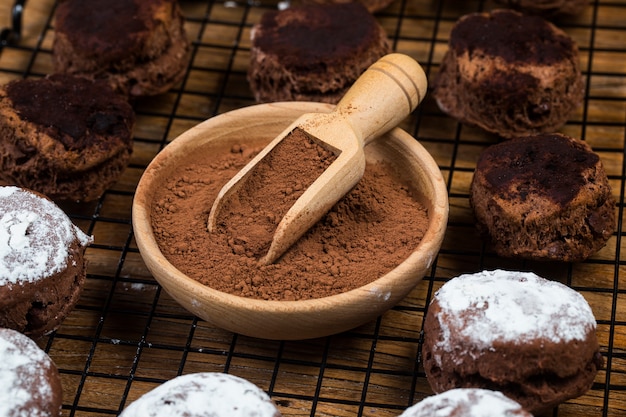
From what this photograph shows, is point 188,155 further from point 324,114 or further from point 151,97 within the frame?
point 151,97

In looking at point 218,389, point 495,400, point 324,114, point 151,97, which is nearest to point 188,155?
point 324,114

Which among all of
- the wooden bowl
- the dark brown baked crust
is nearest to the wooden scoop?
the wooden bowl

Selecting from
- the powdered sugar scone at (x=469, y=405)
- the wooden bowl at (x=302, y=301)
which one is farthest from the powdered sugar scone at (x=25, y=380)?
the powdered sugar scone at (x=469, y=405)

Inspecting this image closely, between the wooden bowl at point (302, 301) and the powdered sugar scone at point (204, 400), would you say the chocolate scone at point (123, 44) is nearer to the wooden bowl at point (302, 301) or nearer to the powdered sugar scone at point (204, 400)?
the wooden bowl at point (302, 301)

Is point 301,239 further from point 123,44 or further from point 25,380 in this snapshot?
point 123,44

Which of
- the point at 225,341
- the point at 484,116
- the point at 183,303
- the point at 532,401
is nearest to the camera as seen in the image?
the point at 532,401

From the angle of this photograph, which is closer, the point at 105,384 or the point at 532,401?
the point at 532,401

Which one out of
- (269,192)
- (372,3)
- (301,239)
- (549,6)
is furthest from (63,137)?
(549,6)

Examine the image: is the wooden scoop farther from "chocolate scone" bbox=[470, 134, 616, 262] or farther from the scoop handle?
"chocolate scone" bbox=[470, 134, 616, 262]
